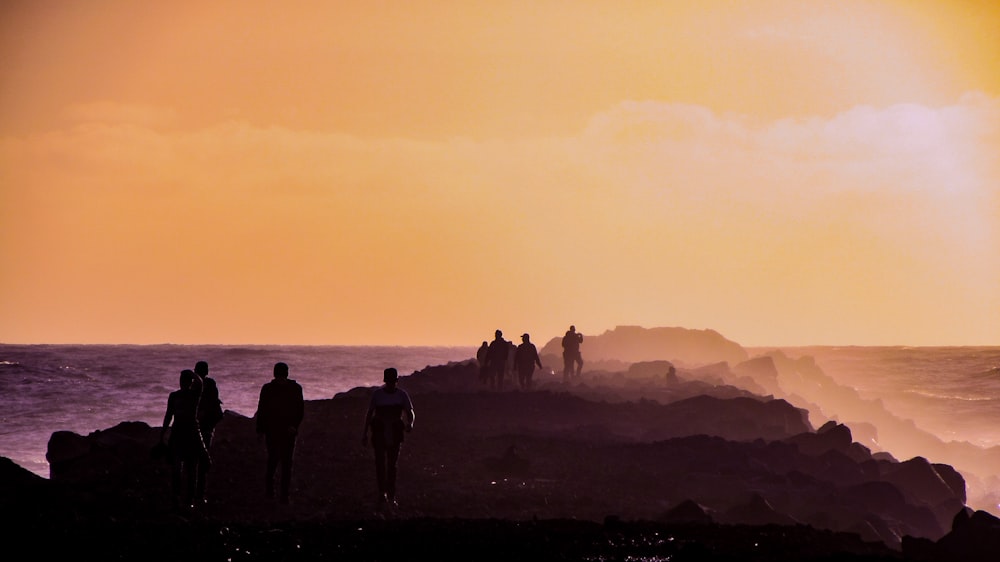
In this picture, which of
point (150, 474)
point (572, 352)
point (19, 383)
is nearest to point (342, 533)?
point (150, 474)

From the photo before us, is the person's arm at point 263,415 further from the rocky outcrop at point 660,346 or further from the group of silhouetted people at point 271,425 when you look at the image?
the rocky outcrop at point 660,346

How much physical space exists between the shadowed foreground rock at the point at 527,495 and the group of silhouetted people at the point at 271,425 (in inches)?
20.4

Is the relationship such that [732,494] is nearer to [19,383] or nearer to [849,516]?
[849,516]

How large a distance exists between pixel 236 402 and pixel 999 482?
3623 centimetres

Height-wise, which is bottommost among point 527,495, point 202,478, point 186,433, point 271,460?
point 527,495

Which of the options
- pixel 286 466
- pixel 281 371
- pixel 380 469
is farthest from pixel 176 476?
pixel 380 469

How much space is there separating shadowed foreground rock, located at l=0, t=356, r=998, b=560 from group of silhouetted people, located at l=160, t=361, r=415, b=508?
52 cm

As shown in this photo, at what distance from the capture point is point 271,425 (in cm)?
2089

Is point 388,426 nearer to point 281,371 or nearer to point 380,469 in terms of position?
point 380,469

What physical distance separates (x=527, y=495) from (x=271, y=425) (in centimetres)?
546

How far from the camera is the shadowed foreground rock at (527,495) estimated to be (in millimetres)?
16438

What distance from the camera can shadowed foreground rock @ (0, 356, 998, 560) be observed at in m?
16.4

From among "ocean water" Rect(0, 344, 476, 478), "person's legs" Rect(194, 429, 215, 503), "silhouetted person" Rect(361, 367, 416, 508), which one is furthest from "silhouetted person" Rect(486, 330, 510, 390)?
"person's legs" Rect(194, 429, 215, 503)

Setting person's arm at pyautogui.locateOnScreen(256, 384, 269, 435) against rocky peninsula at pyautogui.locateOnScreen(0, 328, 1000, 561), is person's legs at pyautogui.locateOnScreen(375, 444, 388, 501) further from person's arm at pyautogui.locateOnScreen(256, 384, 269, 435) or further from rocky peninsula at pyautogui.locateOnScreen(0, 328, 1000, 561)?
person's arm at pyautogui.locateOnScreen(256, 384, 269, 435)
